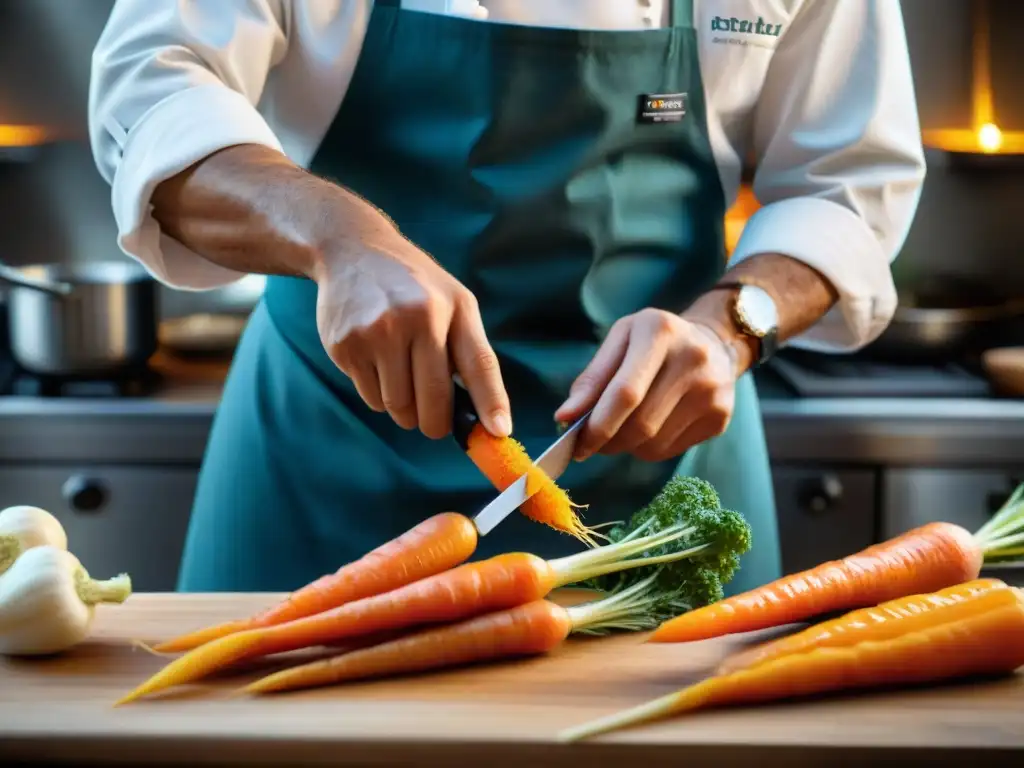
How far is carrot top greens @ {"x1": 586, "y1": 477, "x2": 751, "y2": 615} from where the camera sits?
1.18 m

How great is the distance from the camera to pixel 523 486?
1147mm

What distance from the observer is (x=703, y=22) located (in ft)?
4.80

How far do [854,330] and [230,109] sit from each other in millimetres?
722

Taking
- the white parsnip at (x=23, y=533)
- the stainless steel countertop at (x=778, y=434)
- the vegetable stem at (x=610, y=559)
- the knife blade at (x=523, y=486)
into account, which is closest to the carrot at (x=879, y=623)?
the vegetable stem at (x=610, y=559)

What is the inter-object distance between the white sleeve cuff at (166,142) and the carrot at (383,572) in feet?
1.23

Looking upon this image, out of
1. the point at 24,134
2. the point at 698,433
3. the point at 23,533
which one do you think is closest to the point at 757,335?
the point at 698,433

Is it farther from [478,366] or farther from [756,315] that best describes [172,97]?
[756,315]

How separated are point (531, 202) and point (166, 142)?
1.27ft

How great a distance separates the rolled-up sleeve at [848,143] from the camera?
1480 mm

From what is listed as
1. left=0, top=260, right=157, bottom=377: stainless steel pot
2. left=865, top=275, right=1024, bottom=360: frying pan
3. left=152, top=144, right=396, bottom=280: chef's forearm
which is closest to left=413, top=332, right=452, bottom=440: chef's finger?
left=152, top=144, right=396, bottom=280: chef's forearm

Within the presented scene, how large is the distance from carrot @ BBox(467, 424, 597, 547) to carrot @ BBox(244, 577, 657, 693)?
3.4 inches

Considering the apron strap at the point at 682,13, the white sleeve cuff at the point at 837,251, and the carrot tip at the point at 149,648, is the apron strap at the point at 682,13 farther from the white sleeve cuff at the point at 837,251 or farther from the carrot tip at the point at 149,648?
the carrot tip at the point at 149,648

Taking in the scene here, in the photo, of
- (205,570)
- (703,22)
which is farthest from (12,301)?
(703,22)

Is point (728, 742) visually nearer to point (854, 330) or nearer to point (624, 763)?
point (624, 763)
